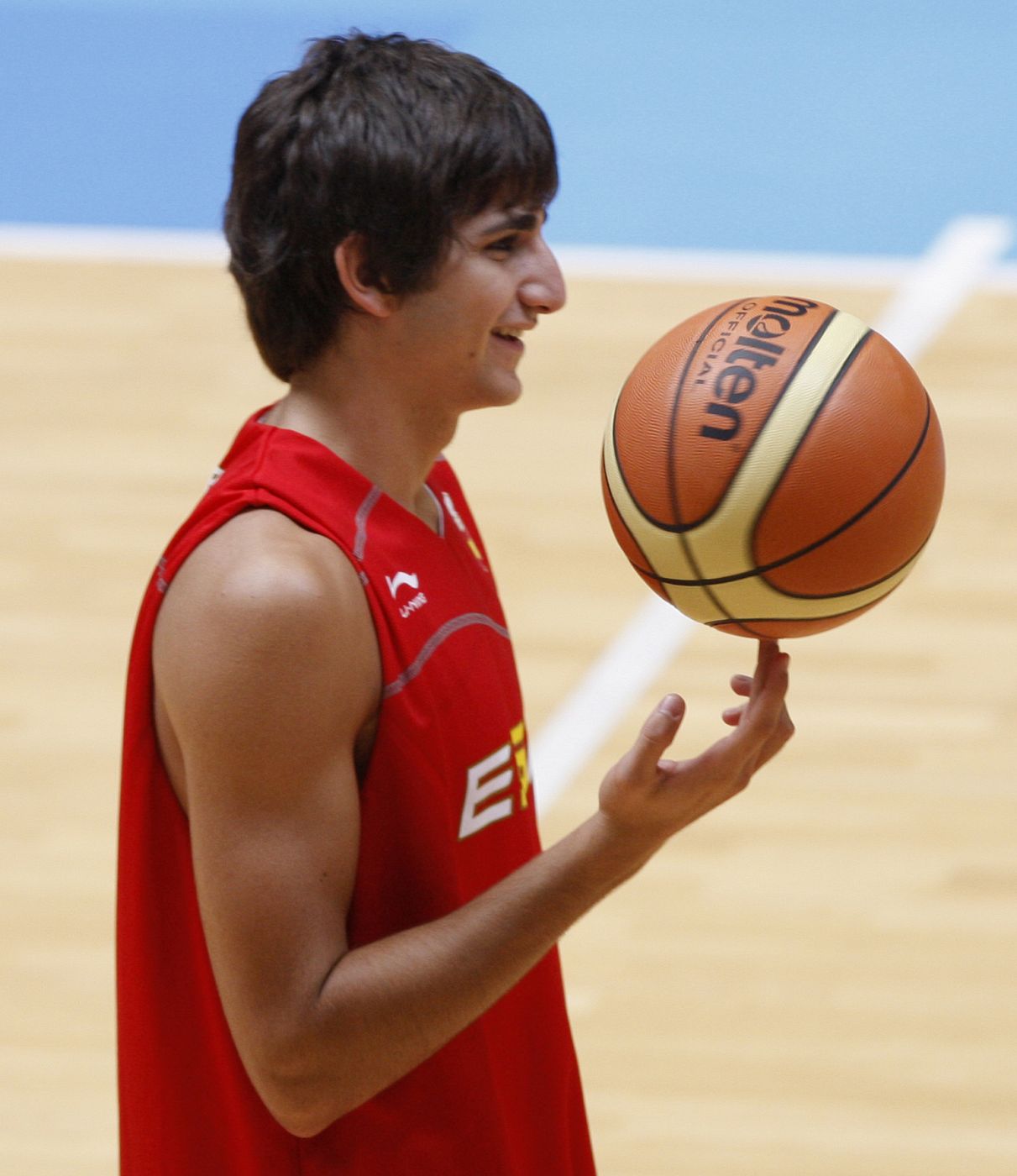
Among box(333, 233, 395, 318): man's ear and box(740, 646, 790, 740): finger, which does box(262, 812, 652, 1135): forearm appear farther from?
box(333, 233, 395, 318): man's ear

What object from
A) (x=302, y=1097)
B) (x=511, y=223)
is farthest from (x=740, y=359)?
(x=302, y=1097)

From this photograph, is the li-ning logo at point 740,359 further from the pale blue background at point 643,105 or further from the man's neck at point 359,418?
the pale blue background at point 643,105

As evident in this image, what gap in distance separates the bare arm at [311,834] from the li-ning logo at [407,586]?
6 centimetres

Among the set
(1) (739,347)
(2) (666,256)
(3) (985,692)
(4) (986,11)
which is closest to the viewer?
(1) (739,347)

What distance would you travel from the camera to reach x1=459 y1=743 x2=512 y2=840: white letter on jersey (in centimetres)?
169

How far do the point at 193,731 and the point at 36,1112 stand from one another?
2010mm

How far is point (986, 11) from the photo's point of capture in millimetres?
8492

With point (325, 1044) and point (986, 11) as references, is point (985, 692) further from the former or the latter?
point (986, 11)

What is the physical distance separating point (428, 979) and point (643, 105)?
6.84 m

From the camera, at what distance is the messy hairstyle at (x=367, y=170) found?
1.61 metres

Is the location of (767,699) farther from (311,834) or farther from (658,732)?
(311,834)

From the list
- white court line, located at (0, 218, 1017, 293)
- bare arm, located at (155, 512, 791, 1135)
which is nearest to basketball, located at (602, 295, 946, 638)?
bare arm, located at (155, 512, 791, 1135)

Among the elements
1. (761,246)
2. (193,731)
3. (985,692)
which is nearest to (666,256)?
(761,246)

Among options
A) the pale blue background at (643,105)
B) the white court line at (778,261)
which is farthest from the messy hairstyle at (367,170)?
the pale blue background at (643,105)
